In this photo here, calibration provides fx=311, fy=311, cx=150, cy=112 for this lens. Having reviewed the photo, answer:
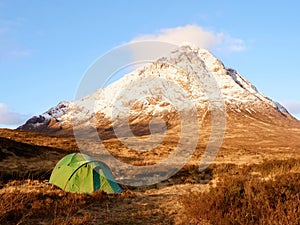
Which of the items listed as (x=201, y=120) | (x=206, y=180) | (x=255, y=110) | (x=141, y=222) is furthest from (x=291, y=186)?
(x=255, y=110)

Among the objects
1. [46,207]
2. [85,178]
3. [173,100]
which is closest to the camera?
[46,207]

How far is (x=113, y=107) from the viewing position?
18488cm

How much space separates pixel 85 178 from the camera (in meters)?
14.2

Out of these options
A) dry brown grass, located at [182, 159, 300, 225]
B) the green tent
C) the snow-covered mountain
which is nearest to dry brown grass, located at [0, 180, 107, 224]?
the green tent

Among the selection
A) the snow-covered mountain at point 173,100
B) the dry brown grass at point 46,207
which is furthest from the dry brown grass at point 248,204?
the snow-covered mountain at point 173,100

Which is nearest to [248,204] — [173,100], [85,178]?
[85,178]

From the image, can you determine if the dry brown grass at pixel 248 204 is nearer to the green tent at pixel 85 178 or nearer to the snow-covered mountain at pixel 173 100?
the green tent at pixel 85 178

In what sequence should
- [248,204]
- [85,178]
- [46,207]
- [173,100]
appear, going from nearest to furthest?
[248,204], [46,207], [85,178], [173,100]

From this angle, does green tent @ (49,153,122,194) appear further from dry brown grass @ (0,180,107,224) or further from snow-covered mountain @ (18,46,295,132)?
snow-covered mountain @ (18,46,295,132)

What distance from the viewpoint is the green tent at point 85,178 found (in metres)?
14.0

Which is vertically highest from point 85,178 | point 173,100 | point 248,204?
point 173,100

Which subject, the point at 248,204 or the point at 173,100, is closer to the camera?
the point at 248,204

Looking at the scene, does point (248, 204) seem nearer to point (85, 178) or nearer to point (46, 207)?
point (46, 207)

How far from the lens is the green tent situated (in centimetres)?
1400
